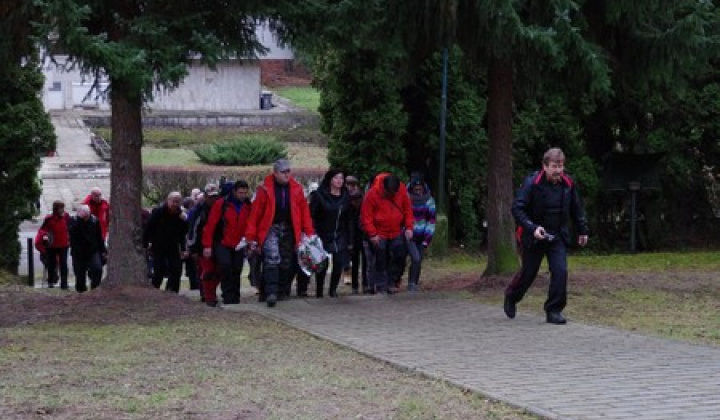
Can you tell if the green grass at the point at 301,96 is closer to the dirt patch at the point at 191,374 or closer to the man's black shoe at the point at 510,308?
the man's black shoe at the point at 510,308

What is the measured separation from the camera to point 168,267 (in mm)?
18125

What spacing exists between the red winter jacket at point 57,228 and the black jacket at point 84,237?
2.80ft

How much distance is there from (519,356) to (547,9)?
19.9 feet

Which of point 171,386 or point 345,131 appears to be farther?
point 345,131

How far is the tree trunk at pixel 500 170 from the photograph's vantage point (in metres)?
16.9

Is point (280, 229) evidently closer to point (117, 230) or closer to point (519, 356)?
point (117, 230)

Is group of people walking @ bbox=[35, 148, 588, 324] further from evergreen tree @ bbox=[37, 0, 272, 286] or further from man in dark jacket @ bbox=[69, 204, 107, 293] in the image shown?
evergreen tree @ bbox=[37, 0, 272, 286]

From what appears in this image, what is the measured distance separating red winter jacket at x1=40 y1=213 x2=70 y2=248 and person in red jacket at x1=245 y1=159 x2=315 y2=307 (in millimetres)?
6446

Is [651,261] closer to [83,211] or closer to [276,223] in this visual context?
[276,223]

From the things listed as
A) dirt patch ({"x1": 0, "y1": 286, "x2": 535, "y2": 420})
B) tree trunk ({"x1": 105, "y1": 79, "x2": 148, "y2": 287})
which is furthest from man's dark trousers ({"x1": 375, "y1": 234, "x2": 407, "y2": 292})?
tree trunk ({"x1": 105, "y1": 79, "x2": 148, "y2": 287})

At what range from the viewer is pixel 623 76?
17016 mm

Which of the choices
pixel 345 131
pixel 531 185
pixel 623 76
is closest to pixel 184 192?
pixel 345 131

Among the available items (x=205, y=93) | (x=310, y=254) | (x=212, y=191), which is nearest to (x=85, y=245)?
(x=212, y=191)

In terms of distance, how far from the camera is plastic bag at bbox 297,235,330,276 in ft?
49.4
